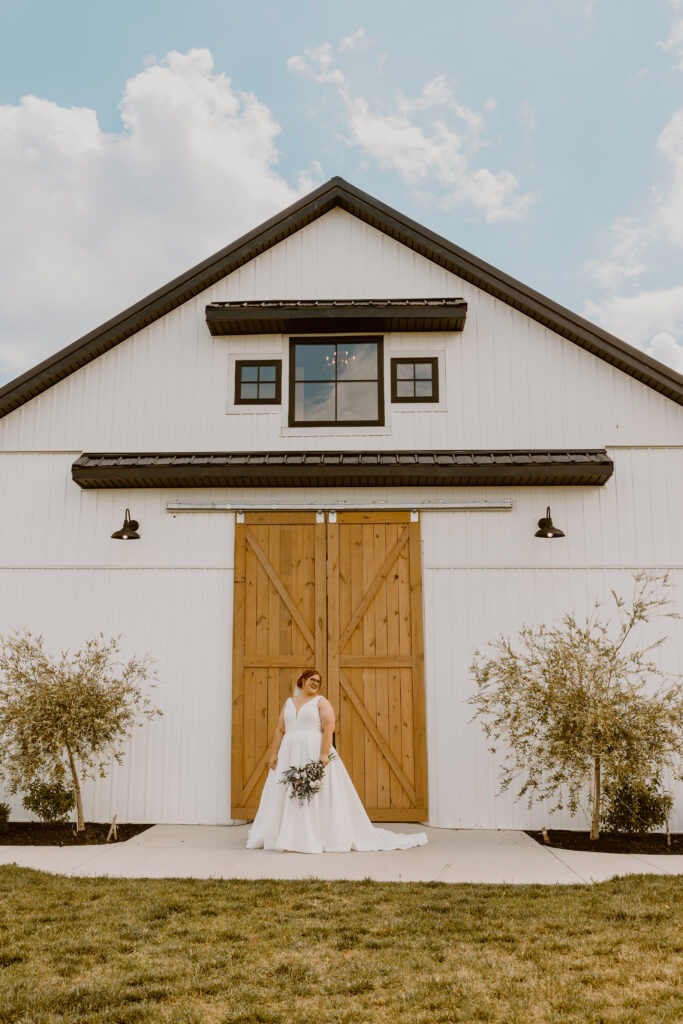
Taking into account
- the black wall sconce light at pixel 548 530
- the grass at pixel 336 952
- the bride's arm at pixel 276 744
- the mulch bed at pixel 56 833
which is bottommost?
the mulch bed at pixel 56 833

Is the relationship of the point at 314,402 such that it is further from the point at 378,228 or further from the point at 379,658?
the point at 379,658

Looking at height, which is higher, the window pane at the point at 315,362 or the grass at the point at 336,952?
the window pane at the point at 315,362

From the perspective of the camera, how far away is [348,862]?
682 cm

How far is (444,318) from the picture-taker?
30.3ft

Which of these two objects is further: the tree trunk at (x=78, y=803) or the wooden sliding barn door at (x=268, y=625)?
the wooden sliding barn door at (x=268, y=625)

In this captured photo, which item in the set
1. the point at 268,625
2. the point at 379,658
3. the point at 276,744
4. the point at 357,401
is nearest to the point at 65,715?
the point at 276,744

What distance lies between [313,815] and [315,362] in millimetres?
5068

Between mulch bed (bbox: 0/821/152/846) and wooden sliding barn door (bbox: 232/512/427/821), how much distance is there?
1160 mm

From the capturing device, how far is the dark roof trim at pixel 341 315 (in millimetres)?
9250

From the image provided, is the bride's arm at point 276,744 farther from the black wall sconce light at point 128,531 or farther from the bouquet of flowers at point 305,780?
the black wall sconce light at point 128,531

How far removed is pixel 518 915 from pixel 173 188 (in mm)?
28091

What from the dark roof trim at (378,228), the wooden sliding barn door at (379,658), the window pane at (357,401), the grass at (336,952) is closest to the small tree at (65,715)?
the grass at (336,952)

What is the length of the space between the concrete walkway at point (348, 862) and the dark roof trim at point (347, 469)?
3.66 metres

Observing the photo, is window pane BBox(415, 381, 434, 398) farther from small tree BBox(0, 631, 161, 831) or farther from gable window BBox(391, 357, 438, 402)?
small tree BBox(0, 631, 161, 831)
